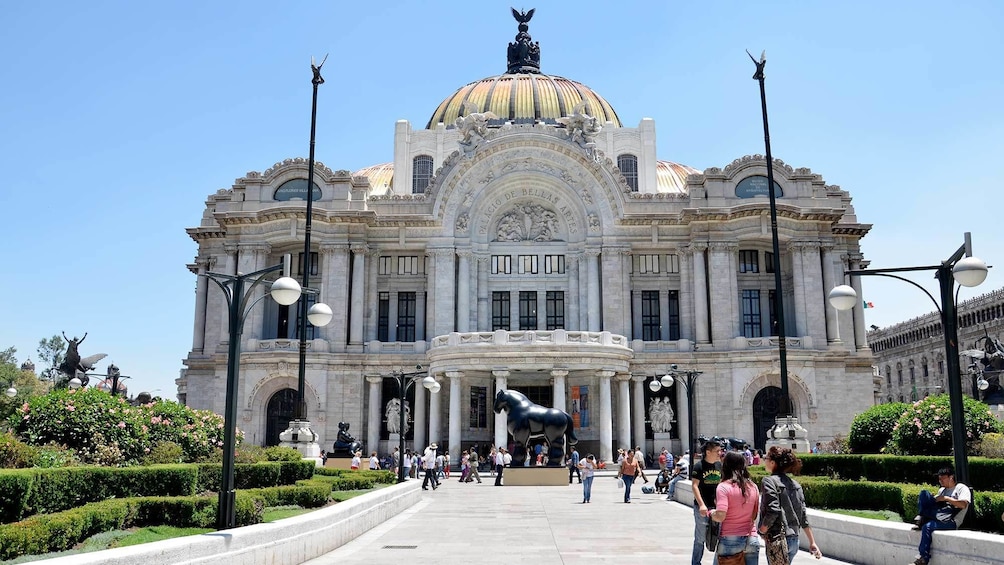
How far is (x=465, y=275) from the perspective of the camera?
57062 millimetres

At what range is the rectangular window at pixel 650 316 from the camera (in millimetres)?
57625

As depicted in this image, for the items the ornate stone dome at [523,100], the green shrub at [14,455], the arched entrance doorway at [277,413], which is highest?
the ornate stone dome at [523,100]

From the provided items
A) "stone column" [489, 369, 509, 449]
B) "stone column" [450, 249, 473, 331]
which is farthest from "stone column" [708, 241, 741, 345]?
"stone column" [450, 249, 473, 331]

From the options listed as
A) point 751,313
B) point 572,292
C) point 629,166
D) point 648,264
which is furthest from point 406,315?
point 751,313

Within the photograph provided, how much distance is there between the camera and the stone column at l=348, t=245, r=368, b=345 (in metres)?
55.2

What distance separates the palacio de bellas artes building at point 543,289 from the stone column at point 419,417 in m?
0.13

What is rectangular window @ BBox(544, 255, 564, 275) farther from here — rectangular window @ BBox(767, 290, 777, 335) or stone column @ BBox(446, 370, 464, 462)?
rectangular window @ BBox(767, 290, 777, 335)

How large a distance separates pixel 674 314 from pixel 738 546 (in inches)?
1905

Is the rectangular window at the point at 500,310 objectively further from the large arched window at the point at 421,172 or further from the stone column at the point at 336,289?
the large arched window at the point at 421,172

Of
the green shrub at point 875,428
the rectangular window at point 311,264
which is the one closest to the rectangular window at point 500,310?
the rectangular window at point 311,264

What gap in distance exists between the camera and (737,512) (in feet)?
32.8

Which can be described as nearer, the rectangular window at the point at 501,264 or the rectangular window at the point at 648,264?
the rectangular window at the point at 648,264

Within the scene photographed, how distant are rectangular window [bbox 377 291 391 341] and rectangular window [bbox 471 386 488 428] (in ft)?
25.3

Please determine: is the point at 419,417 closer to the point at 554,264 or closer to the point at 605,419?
the point at 605,419
